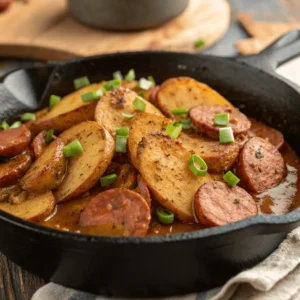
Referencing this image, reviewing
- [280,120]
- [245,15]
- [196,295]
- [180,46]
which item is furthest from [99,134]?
[245,15]

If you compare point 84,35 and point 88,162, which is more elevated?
point 88,162

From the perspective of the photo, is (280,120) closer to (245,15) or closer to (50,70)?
(50,70)

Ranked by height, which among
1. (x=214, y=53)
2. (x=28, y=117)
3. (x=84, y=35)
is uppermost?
(x=28, y=117)

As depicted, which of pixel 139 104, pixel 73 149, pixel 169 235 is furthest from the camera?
pixel 139 104

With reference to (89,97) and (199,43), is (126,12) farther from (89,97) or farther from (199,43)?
(89,97)

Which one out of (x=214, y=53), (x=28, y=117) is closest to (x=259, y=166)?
(x=28, y=117)

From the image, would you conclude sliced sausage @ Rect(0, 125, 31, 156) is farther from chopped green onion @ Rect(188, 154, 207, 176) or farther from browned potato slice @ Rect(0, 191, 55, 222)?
chopped green onion @ Rect(188, 154, 207, 176)

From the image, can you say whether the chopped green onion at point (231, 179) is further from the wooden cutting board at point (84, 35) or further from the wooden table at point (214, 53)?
the wooden cutting board at point (84, 35)
